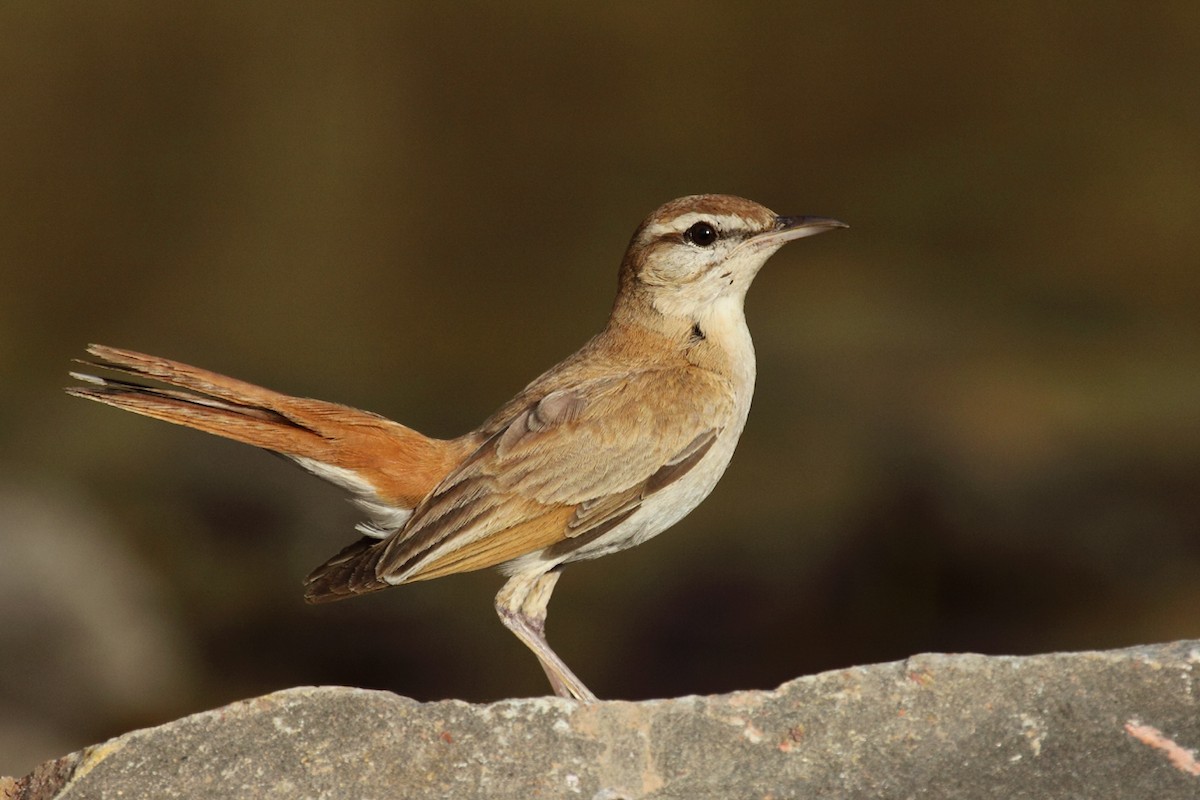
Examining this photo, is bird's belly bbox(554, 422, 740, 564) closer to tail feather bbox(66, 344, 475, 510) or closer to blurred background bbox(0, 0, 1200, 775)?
tail feather bbox(66, 344, 475, 510)

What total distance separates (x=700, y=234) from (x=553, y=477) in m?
1.20

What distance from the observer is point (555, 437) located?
6.12 meters

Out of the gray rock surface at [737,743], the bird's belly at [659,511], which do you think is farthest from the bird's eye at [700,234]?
the gray rock surface at [737,743]

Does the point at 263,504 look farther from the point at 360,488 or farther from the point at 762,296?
the point at 360,488

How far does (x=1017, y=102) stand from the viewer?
1157cm

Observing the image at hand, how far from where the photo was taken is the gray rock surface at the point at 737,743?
4.57 metres

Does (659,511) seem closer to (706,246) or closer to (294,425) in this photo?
(706,246)

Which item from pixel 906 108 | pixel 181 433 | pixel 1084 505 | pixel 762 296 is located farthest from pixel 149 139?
pixel 1084 505

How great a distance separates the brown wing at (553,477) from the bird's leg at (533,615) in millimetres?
235

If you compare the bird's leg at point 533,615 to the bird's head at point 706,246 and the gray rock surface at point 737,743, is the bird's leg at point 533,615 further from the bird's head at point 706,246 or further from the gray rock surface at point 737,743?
the bird's head at point 706,246

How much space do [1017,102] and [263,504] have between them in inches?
251

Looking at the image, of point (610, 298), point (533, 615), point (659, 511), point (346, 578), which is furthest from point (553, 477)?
point (610, 298)

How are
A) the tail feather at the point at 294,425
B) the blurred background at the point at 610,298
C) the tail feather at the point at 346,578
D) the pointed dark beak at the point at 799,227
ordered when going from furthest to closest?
the blurred background at the point at 610,298, the pointed dark beak at the point at 799,227, the tail feather at the point at 346,578, the tail feather at the point at 294,425

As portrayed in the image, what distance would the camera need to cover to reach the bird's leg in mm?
5984
